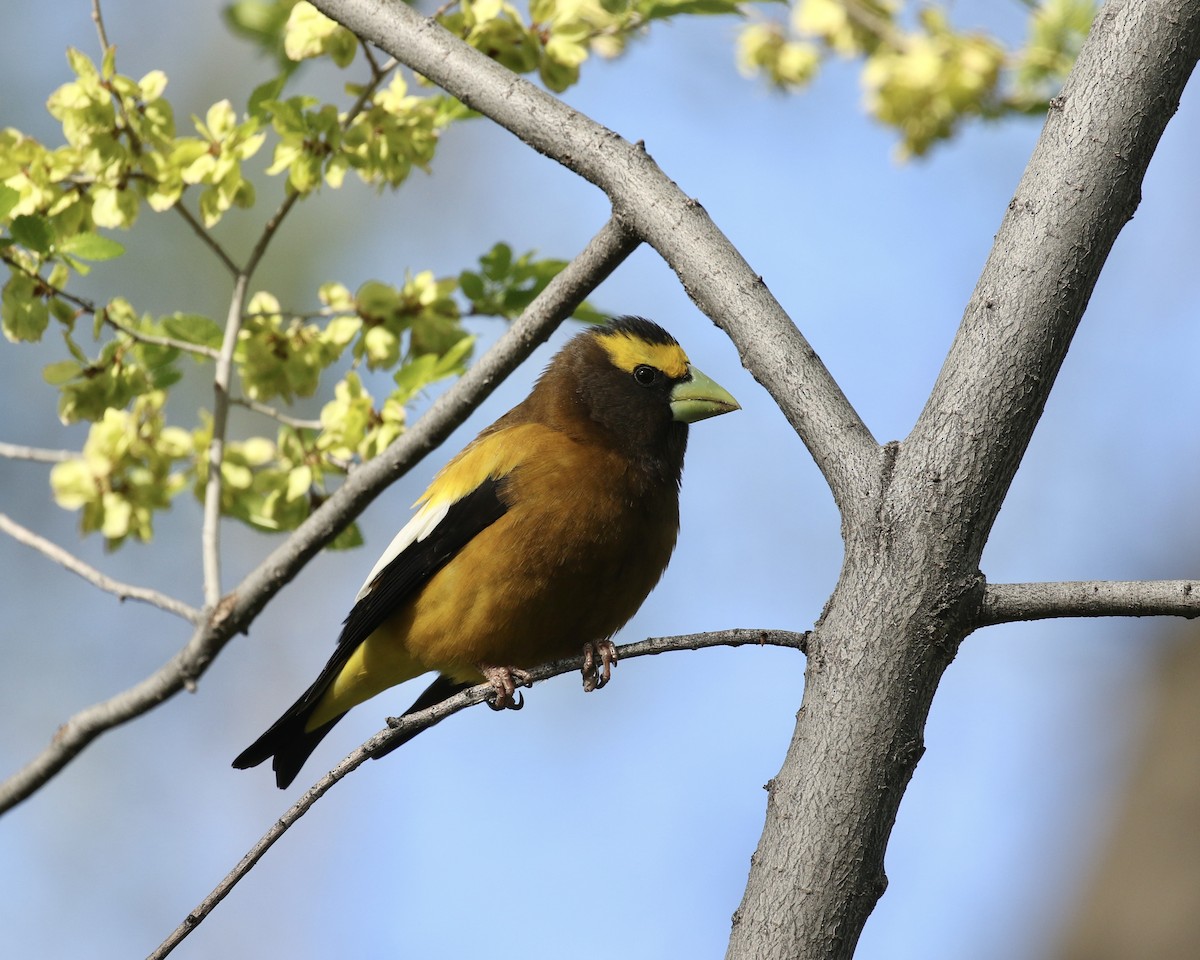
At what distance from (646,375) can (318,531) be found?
5.23 feet

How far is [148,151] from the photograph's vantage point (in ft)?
11.7

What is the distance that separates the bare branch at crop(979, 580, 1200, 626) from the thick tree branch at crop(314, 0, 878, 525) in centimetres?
30

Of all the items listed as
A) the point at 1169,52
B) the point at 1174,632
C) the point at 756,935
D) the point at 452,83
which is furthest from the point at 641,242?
the point at 1174,632

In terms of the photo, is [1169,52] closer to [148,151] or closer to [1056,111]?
[1056,111]

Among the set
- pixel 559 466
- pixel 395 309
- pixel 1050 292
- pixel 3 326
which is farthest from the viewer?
pixel 559 466

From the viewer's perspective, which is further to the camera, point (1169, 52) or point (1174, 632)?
point (1174, 632)

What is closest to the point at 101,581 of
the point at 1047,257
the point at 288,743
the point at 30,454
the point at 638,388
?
the point at 30,454

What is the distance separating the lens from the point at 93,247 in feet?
10.8

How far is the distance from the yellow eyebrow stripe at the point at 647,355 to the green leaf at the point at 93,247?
6.17 ft

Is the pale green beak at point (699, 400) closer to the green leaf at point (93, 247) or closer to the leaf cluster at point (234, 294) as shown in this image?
the leaf cluster at point (234, 294)

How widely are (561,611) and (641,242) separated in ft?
5.13

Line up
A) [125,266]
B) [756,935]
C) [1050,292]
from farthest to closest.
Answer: [125,266]
[1050,292]
[756,935]

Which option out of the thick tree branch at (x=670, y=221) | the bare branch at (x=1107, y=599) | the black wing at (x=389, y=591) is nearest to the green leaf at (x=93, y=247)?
the thick tree branch at (x=670, y=221)

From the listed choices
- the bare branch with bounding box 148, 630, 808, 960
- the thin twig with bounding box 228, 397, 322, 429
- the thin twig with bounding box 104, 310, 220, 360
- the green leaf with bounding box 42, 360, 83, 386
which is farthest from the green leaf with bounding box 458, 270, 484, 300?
the bare branch with bounding box 148, 630, 808, 960
